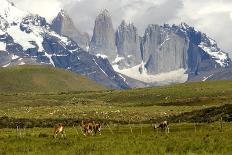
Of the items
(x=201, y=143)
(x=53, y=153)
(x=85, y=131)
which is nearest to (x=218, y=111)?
(x=85, y=131)

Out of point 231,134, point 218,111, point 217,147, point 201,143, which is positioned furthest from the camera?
point 218,111

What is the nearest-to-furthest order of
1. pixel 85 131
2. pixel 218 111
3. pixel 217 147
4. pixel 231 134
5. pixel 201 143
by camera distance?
pixel 217 147
pixel 201 143
pixel 231 134
pixel 85 131
pixel 218 111

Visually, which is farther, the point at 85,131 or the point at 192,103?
the point at 192,103

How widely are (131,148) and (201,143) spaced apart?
6.80 meters

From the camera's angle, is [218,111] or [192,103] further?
[192,103]

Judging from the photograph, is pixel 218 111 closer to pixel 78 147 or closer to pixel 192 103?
pixel 78 147

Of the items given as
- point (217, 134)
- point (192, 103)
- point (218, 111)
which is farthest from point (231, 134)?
point (192, 103)

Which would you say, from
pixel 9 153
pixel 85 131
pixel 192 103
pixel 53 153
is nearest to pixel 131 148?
pixel 53 153

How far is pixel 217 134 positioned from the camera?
2495 inches

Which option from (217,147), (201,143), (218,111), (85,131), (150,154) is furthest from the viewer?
(218,111)

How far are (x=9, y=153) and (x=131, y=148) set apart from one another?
11.0m

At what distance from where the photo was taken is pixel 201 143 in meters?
53.6

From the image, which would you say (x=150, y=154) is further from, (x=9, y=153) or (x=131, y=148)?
(x=9, y=153)

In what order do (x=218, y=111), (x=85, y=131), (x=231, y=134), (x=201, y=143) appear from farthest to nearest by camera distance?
(x=218, y=111), (x=85, y=131), (x=231, y=134), (x=201, y=143)
